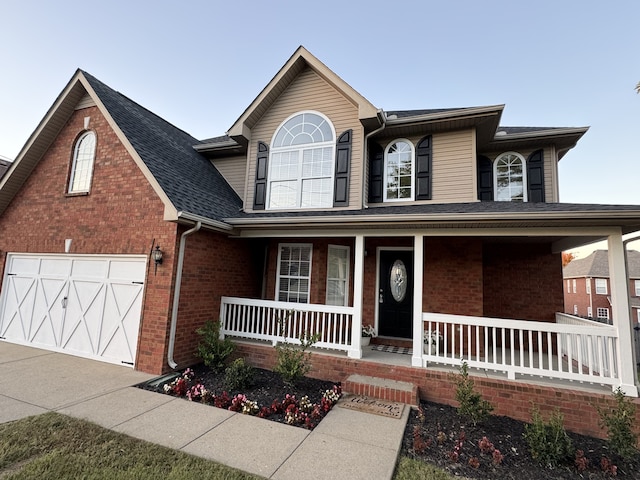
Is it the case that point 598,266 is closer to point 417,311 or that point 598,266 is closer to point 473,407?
point 417,311

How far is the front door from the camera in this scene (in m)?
7.50

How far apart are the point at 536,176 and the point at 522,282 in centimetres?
285

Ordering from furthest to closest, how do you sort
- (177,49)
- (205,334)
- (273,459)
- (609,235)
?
1. (177,49)
2. (205,334)
3. (609,235)
4. (273,459)

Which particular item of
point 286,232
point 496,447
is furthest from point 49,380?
point 496,447

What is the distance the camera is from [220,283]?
7.13 m

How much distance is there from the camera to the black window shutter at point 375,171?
791cm

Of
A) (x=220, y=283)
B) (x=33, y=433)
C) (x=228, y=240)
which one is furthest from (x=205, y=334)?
(x=33, y=433)

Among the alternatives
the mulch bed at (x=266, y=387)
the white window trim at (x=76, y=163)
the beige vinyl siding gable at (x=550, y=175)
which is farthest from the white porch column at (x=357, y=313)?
the white window trim at (x=76, y=163)

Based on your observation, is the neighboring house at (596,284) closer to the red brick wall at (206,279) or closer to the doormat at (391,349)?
the doormat at (391,349)

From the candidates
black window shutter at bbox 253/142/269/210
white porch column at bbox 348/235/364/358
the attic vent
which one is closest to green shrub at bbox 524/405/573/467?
white porch column at bbox 348/235/364/358

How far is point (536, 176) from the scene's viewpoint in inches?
309

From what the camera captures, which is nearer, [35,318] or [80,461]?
[80,461]

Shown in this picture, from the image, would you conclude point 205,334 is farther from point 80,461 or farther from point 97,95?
point 97,95

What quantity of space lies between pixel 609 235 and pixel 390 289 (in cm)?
433
